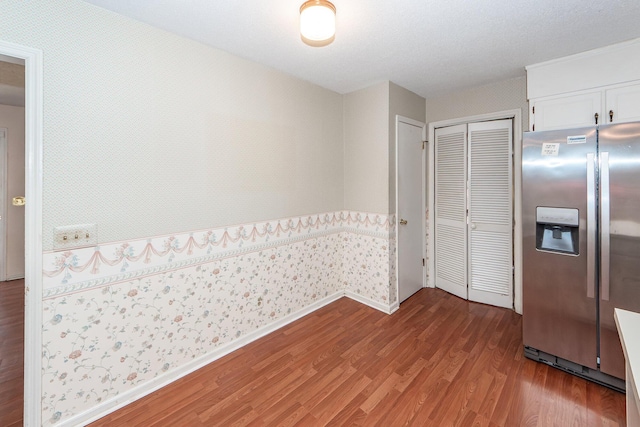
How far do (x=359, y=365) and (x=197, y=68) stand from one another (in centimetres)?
267

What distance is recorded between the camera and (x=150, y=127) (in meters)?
1.89

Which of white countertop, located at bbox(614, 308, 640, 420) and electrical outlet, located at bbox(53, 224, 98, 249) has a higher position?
electrical outlet, located at bbox(53, 224, 98, 249)

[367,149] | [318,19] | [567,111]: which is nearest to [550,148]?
[567,111]

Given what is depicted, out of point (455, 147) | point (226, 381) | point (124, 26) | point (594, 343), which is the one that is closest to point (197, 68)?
point (124, 26)

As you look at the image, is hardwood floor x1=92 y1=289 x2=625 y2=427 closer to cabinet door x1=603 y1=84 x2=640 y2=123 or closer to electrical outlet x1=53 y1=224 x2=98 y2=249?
electrical outlet x1=53 y1=224 x2=98 y2=249

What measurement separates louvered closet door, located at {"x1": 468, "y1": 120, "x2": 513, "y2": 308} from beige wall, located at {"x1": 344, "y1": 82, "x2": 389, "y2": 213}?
3.70ft

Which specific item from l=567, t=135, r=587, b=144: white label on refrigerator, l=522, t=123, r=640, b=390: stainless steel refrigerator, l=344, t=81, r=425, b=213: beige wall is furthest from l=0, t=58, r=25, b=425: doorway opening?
l=567, t=135, r=587, b=144: white label on refrigerator

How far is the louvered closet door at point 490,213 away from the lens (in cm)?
304

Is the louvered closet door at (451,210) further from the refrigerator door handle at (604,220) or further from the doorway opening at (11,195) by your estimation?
the doorway opening at (11,195)

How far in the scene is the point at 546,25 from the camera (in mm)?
1894

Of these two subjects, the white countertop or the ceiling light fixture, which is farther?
the ceiling light fixture

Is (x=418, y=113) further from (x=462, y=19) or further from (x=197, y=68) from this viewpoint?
(x=197, y=68)

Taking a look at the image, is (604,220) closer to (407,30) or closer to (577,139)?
(577,139)

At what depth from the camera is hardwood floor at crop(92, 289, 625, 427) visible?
5.52ft
